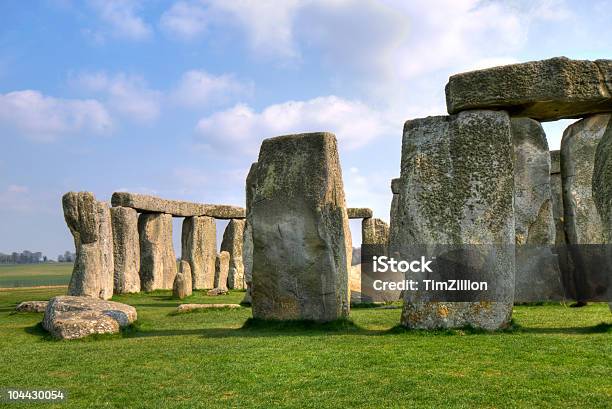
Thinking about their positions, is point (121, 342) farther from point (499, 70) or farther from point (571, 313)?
point (571, 313)

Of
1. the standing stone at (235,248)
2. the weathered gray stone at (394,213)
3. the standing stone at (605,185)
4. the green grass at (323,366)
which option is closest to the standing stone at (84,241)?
the green grass at (323,366)

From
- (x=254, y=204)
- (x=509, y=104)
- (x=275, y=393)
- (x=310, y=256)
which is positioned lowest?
(x=275, y=393)

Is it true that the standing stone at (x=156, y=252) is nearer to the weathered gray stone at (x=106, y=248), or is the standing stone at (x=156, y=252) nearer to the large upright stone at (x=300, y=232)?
the weathered gray stone at (x=106, y=248)

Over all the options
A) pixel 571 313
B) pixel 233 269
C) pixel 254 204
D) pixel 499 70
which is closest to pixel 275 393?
pixel 254 204

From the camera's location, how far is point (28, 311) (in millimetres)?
13172

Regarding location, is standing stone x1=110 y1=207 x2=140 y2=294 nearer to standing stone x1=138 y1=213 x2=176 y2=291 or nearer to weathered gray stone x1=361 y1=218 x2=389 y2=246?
standing stone x1=138 y1=213 x2=176 y2=291

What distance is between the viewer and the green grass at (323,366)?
→ 215 inches

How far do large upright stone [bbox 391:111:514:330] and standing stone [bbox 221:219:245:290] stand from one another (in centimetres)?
1534

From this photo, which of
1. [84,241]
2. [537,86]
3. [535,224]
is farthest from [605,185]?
[84,241]

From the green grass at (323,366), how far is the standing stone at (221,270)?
1258 cm

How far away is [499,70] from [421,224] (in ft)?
7.70

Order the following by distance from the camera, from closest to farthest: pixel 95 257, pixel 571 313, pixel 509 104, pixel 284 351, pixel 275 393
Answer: pixel 275 393 < pixel 284 351 < pixel 509 104 < pixel 571 313 < pixel 95 257

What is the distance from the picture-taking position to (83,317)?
31.5 feet

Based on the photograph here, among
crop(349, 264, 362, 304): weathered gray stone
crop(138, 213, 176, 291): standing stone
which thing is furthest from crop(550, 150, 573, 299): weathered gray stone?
crop(138, 213, 176, 291): standing stone
